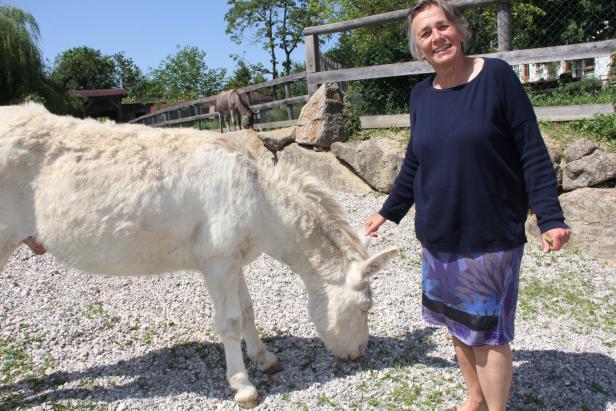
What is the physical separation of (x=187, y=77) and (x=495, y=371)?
163 ft

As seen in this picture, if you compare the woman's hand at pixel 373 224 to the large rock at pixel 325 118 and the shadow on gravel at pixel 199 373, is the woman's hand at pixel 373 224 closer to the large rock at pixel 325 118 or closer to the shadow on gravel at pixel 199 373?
the shadow on gravel at pixel 199 373

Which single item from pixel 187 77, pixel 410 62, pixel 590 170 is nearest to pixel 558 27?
pixel 410 62

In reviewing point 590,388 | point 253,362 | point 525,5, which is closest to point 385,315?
point 253,362

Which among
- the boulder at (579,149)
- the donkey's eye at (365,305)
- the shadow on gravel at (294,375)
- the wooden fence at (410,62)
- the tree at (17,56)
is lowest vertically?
the shadow on gravel at (294,375)

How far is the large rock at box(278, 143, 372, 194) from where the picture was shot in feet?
26.6

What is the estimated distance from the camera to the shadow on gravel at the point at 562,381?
302cm

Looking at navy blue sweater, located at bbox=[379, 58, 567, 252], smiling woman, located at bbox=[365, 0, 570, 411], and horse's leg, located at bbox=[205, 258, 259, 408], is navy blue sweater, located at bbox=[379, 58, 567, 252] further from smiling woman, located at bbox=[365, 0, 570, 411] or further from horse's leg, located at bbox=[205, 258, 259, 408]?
horse's leg, located at bbox=[205, 258, 259, 408]

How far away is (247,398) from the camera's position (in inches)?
124

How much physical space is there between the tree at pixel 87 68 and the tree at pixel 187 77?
522 inches

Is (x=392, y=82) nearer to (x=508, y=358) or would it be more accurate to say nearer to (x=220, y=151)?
(x=220, y=151)

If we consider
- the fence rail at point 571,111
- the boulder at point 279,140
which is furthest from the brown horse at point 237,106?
the fence rail at point 571,111

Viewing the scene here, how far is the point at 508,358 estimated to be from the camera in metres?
2.32

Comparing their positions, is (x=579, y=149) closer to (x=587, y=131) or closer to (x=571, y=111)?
(x=587, y=131)

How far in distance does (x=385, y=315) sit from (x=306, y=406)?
1457mm
